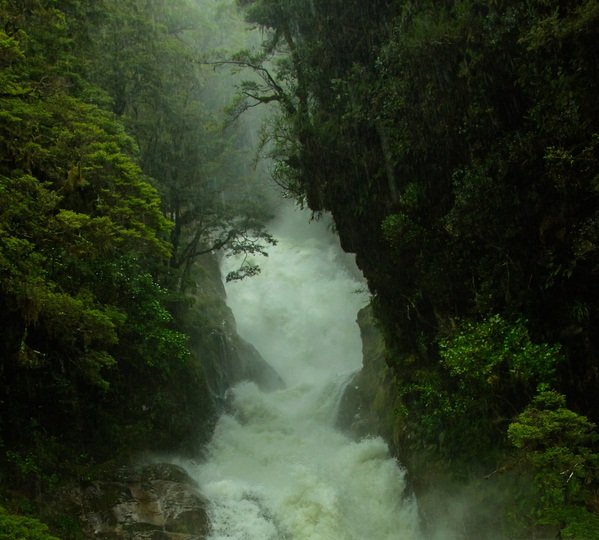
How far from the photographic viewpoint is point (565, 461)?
7391mm

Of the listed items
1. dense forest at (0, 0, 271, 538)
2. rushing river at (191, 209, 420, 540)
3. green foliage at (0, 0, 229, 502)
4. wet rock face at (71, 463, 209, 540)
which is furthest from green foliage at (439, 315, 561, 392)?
wet rock face at (71, 463, 209, 540)

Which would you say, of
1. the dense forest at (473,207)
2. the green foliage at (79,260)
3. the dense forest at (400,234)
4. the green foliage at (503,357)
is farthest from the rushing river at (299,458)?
the green foliage at (503,357)

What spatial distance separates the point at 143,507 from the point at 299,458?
6.19 m

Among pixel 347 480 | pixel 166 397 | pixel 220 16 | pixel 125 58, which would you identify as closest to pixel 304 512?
pixel 347 480

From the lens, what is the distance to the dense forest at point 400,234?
901cm

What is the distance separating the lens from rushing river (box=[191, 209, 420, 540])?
14.0 metres

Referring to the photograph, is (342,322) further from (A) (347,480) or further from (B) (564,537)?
(B) (564,537)

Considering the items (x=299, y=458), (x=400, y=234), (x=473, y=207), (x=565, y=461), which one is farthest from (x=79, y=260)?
(x=565, y=461)

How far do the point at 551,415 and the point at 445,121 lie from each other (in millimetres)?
6794

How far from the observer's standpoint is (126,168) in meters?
11.4

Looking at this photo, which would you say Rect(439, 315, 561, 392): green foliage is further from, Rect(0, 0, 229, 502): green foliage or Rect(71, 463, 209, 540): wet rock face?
Rect(71, 463, 209, 540): wet rock face

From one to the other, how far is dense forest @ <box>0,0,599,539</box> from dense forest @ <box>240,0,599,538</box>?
43mm

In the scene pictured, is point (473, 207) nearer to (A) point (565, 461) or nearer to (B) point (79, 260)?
(A) point (565, 461)

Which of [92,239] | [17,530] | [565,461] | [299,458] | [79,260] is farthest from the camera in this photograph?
[299,458]
